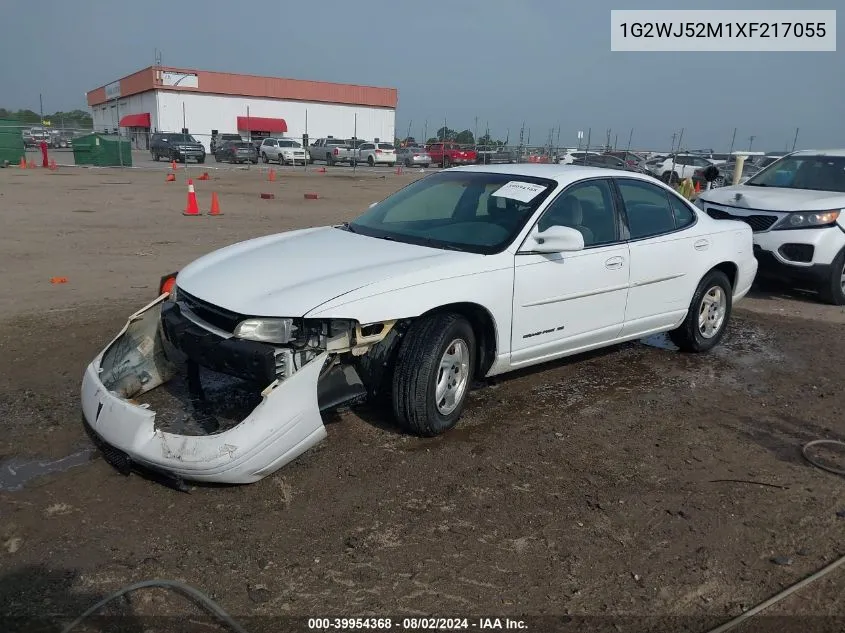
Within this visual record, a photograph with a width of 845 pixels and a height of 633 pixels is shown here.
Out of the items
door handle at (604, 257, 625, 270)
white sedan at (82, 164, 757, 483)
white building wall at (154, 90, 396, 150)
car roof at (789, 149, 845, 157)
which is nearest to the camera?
white sedan at (82, 164, 757, 483)

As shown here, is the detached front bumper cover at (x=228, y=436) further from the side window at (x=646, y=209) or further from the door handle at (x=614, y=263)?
the side window at (x=646, y=209)

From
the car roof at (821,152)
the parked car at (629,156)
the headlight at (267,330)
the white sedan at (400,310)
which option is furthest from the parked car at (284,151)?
the headlight at (267,330)

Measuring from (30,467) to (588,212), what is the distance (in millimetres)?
3802

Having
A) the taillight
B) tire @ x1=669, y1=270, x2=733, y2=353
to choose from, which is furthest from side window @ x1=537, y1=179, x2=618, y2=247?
the taillight

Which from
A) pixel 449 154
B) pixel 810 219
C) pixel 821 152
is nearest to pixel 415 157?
pixel 449 154

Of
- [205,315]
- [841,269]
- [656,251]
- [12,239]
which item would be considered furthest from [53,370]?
[841,269]

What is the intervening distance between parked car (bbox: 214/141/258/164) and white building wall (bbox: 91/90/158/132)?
A: 13.7 metres

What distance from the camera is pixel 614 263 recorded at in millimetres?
5000

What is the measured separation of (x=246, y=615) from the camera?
8.80 ft

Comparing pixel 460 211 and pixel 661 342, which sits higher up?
pixel 460 211

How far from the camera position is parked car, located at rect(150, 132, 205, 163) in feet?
124

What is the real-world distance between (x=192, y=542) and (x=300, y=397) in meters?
0.82

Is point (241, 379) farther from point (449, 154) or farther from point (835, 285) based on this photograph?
point (449, 154)

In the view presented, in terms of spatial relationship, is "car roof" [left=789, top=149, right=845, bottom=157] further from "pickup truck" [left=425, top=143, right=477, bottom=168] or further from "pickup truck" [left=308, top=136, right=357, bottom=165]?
"pickup truck" [left=308, top=136, right=357, bottom=165]
